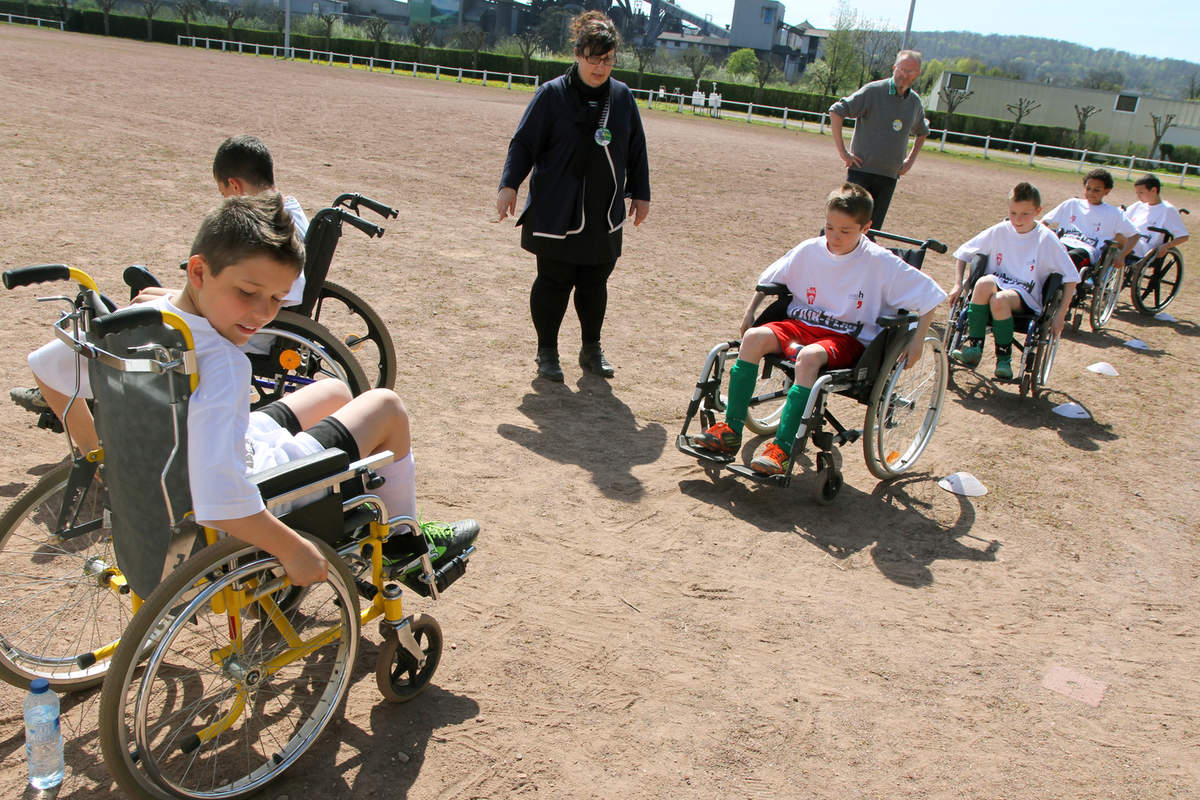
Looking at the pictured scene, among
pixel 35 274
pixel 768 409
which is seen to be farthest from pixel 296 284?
pixel 768 409

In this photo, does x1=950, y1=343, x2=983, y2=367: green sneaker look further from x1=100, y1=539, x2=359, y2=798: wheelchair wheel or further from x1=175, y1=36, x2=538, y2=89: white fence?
x1=175, y1=36, x2=538, y2=89: white fence

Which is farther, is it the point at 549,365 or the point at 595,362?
the point at 595,362

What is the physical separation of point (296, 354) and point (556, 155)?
2.14 m

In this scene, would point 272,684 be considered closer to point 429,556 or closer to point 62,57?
point 429,556

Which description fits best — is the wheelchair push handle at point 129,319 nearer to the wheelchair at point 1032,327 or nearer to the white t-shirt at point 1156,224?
the wheelchair at point 1032,327

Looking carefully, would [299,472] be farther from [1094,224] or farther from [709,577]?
[1094,224]

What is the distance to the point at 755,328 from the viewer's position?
4352 millimetres

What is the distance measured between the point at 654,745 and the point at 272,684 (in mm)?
1154

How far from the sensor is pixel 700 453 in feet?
14.1

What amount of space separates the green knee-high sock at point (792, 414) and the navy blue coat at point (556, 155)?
175 cm

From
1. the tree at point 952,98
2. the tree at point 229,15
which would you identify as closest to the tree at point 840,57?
the tree at point 952,98

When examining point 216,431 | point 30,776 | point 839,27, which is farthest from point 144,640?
point 839,27

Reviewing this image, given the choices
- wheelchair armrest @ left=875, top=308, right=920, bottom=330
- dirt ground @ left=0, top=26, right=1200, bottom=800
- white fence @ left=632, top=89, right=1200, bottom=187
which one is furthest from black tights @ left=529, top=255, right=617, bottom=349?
white fence @ left=632, top=89, right=1200, bottom=187

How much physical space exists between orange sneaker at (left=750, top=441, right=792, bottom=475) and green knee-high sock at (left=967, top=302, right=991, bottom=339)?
9.26 ft
